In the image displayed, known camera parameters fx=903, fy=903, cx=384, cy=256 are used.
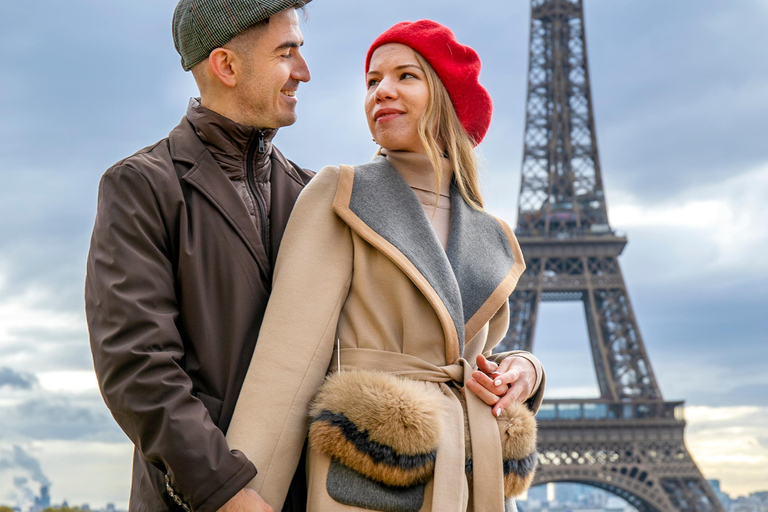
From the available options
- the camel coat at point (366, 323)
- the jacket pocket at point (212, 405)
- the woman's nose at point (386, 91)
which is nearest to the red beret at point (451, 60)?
the woman's nose at point (386, 91)

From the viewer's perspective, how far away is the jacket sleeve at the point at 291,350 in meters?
2.62

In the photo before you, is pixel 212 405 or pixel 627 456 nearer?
pixel 212 405

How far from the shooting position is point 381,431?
2539 mm

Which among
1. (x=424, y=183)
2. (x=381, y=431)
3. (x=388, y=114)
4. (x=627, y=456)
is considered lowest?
(x=381, y=431)

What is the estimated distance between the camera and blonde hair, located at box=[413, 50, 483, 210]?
3031 millimetres

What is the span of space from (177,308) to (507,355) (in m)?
1.12

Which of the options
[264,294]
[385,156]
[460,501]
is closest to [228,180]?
[264,294]

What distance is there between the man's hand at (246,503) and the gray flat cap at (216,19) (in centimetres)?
141

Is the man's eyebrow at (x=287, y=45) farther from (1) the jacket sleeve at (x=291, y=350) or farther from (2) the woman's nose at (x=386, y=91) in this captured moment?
(1) the jacket sleeve at (x=291, y=350)

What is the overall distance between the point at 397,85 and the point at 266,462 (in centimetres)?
130

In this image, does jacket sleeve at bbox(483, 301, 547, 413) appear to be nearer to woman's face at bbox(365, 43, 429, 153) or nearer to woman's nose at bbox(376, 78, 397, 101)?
woman's face at bbox(365, 43, 429, 153)

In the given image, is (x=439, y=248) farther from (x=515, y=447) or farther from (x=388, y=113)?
(x=515, y=447)

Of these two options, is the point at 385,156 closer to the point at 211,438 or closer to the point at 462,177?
the point at 462,177

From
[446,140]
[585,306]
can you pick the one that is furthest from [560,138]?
[446,140]
